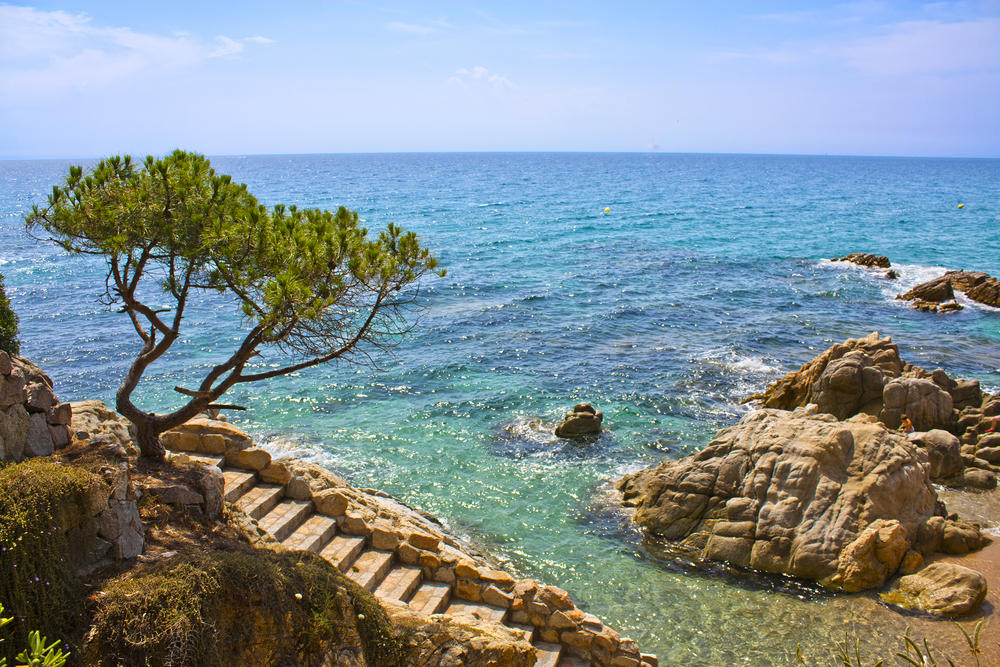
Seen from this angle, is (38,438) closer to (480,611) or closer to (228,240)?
(228,240)

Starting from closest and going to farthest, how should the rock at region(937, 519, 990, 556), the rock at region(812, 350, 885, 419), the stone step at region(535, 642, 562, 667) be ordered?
the stone step at region(535, 642, 562, 667), the rock at region(937, 519, 990, 556), the rock at region(812, 350, 885, 419)

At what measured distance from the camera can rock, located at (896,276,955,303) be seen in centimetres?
4394

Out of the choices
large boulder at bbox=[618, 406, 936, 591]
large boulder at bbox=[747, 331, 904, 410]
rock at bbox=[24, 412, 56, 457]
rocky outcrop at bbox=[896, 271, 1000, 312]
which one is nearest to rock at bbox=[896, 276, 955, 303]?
rocky outcrop at bbox=[896, 271, 1000, 312]

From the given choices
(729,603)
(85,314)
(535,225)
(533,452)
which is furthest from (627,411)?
(535,225)

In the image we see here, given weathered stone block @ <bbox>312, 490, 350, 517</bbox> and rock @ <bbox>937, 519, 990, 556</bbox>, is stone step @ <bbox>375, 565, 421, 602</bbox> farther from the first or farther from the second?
rock @ <bbox>937, 519, 990, 556</bbox>

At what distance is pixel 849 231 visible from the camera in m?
77.2

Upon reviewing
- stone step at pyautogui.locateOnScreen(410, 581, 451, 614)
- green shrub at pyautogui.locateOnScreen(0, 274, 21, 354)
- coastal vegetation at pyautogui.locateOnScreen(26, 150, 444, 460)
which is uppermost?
coastal vegetation at pyautogui.locateOnScreen(26, 150, 444, 460)

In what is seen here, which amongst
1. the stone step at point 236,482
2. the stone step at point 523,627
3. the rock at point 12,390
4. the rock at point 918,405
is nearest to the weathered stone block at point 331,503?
the stone step at point 236,482

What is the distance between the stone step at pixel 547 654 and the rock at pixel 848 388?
16.6 metres

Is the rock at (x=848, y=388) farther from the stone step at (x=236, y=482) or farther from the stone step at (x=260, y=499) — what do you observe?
the stone step at (x=236, y=482)

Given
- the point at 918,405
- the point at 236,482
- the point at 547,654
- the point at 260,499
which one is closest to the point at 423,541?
the point at 547,654

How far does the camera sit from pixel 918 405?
81.0ft

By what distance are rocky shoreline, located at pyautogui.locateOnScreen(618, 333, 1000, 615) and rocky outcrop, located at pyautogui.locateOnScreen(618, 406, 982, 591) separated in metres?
0.03

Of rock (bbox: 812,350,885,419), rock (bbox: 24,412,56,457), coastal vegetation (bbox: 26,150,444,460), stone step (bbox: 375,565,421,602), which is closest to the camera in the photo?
rock (bbox: 24,412,56,457)
